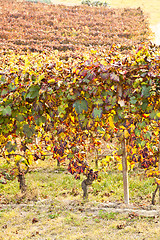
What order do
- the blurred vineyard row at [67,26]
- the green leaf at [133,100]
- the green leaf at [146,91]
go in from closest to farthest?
the green leaf at [146,91] → the green leaf at [133,100] → the blurred vineyard row at [67,26]

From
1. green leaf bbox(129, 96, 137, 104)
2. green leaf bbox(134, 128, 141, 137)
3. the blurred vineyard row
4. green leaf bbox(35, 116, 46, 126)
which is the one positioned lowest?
green leaf bbox(134, 128, 141, 137)

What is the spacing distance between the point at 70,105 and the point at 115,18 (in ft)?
69.4

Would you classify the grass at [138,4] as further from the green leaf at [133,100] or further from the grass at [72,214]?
the green leaf at [133,100]

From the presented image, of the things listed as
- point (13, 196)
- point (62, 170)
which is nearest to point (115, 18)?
point (62, 170)

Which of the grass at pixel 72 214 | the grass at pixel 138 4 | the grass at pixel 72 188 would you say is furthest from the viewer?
the grass at pixel 138 4

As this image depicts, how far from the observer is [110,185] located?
17.2 feet

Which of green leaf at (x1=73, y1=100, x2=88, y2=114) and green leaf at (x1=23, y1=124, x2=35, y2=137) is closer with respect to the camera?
green leaf at (x1=73, y1=100, x2=88, y2=114)

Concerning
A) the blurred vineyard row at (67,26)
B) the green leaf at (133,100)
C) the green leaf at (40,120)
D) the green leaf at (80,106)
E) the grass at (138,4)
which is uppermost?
the grass at (138,4)

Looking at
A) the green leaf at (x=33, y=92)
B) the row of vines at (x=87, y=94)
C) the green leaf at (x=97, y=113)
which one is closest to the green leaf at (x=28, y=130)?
the row of vines at (x=87, y=94)

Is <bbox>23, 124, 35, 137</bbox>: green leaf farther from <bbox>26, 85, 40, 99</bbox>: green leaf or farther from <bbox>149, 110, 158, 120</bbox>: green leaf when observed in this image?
<bbox>149, 110, 158, 120</bbox>: green leaf

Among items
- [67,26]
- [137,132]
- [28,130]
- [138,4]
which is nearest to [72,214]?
[28,130]

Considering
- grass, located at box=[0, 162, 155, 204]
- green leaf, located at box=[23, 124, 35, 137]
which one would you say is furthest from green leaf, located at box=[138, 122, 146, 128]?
grass, located at box=[0, 162, 155, 204]

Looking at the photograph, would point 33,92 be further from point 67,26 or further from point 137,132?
point 67,26

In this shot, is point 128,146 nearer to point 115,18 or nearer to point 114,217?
point 114,217
